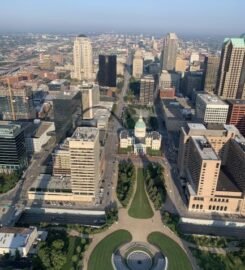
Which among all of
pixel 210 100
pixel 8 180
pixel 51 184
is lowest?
pixel 8 180

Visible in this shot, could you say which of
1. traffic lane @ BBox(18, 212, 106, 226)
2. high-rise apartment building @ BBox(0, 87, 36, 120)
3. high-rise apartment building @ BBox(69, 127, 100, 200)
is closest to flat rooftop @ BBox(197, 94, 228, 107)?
high-rise apartment building @ BBox(69, 127, 100, 200)

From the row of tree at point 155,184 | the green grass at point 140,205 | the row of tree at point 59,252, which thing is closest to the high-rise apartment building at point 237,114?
the row of tree at point 155,184

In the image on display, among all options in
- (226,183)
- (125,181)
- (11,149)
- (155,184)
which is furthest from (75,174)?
(226,183)

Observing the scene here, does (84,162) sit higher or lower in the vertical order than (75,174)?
higher

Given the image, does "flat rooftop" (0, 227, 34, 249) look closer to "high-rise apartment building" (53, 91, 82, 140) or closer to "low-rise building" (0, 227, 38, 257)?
"low-rise building" (0, 227, 38, 257)

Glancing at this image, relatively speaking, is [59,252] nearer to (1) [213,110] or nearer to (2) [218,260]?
(2) [218,260]

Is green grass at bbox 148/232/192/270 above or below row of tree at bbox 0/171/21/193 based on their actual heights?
below
